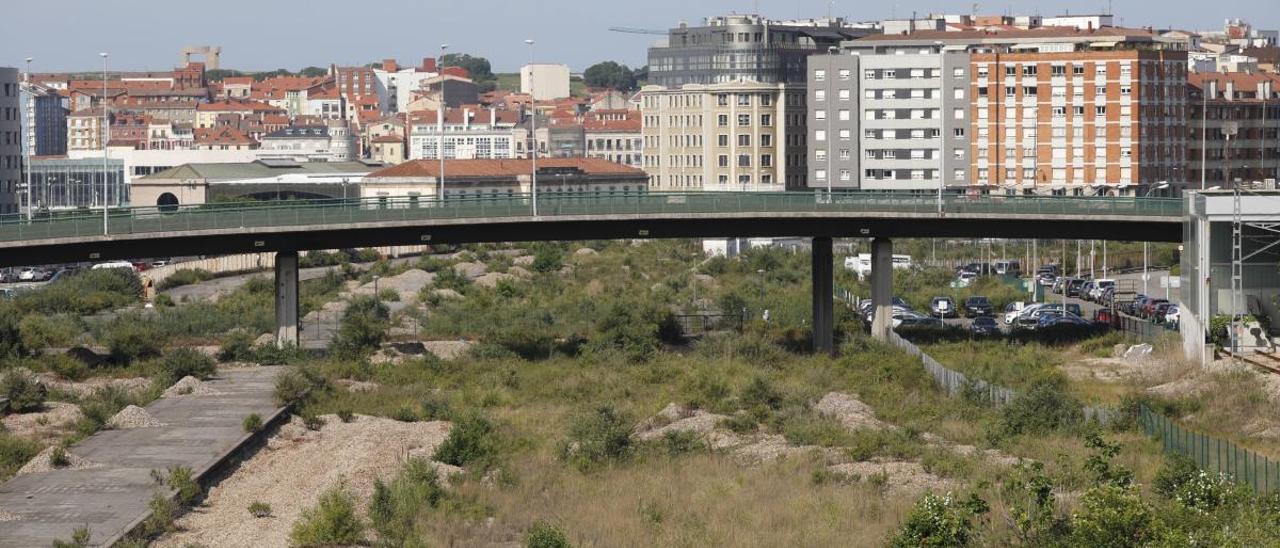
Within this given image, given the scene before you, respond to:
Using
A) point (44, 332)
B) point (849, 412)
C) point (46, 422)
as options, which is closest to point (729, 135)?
point (44, 332)

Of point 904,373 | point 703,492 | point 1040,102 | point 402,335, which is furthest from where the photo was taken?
point 1040,102

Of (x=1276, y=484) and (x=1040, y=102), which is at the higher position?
(x=1040, y=102)

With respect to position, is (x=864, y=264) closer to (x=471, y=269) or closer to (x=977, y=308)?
(x=471, y=269)

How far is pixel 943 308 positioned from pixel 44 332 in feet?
116

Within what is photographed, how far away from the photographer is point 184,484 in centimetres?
4381

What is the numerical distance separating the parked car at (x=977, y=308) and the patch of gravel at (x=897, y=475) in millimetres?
40065

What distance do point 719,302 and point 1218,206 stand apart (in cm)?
2926

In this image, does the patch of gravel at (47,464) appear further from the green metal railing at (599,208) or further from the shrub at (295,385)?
the green metal railing at (599,208)

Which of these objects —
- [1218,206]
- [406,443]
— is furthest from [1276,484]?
[1218,206]

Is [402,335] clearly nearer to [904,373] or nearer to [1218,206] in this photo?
[904,373]

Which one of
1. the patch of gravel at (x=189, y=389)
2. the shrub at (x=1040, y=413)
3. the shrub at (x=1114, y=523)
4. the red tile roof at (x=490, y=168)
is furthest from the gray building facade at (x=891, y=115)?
the shrub at (x=1114, y=523)

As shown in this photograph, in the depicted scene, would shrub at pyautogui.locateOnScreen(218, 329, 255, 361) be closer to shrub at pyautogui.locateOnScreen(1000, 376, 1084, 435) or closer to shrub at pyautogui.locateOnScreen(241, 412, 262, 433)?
shrub at pyautogui.locateOnScreen(241, 412, 262, 433)

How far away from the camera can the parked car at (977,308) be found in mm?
87125

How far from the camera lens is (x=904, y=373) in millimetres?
62438
